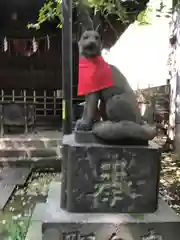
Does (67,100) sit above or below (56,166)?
above

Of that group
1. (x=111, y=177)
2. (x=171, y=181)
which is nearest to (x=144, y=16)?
(x=171, y=181)

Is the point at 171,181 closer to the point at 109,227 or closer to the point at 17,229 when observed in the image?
the point at 17,229

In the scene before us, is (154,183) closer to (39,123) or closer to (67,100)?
(67,100)

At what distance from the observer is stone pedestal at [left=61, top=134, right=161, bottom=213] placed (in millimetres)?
2738

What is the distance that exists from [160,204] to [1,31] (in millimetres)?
9617

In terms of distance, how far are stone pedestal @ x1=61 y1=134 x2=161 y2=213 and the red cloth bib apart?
58cm

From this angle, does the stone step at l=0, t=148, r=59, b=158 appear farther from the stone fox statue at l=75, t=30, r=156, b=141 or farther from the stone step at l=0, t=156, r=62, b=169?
the stone fox statue at l=75, t=30, r=156, b=141

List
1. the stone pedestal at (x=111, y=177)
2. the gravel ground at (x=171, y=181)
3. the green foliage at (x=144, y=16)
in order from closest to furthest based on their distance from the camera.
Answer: the stone pedestal at (x=111, y=177)
the gravel ground at (x=171, y=181)
the green foliage at (x=144, y=16)

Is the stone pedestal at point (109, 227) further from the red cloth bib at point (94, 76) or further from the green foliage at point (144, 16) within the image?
the green foliage at point (144, 16)

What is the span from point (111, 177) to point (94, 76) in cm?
99

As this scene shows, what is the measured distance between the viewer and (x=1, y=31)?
10.8 metres

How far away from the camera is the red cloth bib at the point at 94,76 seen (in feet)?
9.43

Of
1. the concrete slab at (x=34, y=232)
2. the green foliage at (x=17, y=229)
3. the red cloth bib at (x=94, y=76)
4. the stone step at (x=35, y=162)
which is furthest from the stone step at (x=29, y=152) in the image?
the red cloth bib at (x=94, y=76)

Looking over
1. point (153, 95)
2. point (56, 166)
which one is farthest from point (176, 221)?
point (153, 95)
